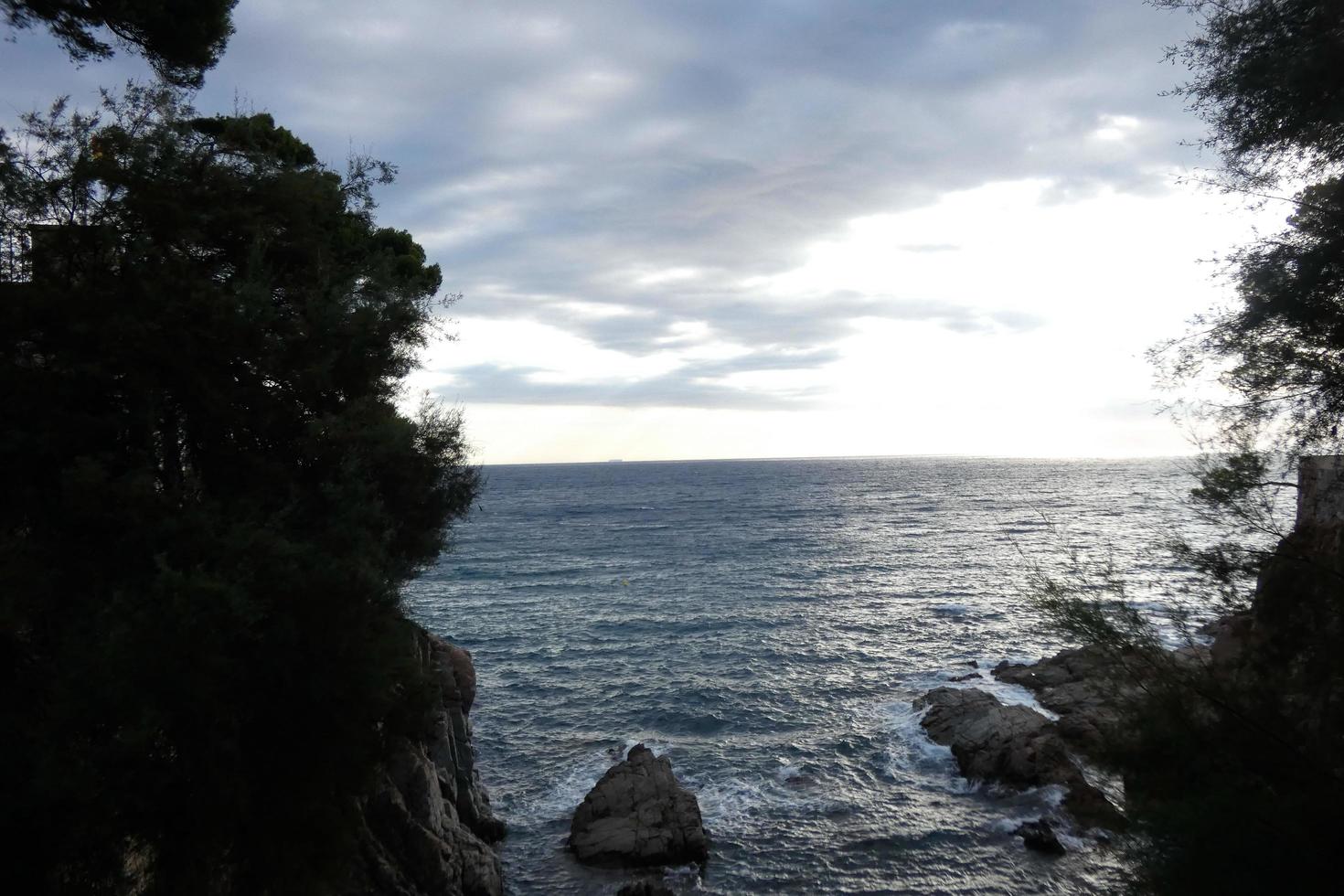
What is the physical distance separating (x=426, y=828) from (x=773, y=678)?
77.7 feet

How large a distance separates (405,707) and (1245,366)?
1585 cm

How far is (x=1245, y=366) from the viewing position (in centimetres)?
1196

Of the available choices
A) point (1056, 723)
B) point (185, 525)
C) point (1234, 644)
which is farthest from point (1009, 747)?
point (185, 525)

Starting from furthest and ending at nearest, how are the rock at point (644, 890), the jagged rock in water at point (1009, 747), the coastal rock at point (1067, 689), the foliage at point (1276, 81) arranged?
the coastal rock at point (1067, 689)
the jagged rock in water at point (1009, 747)
the rock at point (644, 890)
the foliage at point (1276, 81)

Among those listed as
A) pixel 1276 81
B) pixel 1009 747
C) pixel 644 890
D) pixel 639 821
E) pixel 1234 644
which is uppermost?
pixel 1276 81

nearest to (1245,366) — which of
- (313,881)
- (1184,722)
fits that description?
(1184,722)

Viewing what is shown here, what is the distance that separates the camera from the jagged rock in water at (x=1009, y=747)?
86.4 feet

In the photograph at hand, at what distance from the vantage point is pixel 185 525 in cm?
1288

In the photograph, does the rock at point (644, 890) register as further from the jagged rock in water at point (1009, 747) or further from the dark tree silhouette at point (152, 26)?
the dark tree silhouette at point (152, 26)

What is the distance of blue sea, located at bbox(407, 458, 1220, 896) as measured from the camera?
22484mm

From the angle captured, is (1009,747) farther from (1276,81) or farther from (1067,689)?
(1276,81)

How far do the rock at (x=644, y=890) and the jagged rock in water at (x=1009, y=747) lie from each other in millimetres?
12785

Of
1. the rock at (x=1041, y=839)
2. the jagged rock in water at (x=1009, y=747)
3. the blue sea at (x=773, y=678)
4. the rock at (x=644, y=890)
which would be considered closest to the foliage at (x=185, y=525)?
the blue sea at (x=773, y=678)

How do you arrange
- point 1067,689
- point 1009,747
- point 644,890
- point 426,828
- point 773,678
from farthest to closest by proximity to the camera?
point 773,678, point 1067,689, point 1009,747, point 644,890, point 426,828
